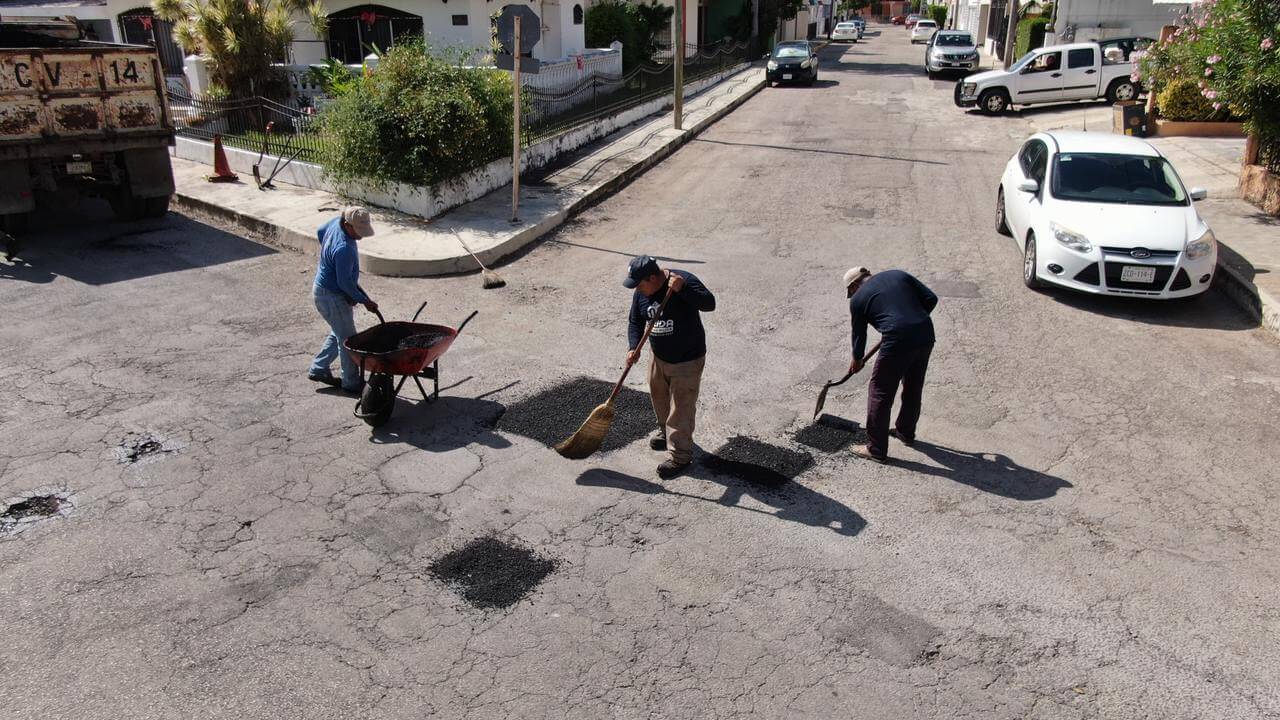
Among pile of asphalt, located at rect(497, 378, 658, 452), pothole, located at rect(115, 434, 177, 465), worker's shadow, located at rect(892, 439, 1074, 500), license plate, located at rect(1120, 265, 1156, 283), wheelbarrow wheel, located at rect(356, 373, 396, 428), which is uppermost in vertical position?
license plate, located at rect(1120, 265, 1156, 283)

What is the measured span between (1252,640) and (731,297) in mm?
6595

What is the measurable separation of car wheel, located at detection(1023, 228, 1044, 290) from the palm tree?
17.2 metres

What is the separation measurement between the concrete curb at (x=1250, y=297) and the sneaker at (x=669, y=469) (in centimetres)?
678

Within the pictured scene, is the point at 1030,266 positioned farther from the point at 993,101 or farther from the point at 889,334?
the point at 993,101

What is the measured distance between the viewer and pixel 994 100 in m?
24.2

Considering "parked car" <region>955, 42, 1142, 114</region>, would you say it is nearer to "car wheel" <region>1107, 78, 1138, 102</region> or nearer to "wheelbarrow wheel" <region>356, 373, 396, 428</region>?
"car wheel" <region>1107, 78, 1138, 102</region>

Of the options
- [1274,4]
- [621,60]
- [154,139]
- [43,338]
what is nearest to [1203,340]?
[1274,4]

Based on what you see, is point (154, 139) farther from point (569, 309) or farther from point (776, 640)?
point (776, 640)

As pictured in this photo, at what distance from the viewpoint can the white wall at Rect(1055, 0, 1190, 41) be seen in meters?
29.5

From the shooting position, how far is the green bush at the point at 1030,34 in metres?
33.0

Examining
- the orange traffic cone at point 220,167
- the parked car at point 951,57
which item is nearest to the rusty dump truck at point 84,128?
the orange traffic cone at point 220,167

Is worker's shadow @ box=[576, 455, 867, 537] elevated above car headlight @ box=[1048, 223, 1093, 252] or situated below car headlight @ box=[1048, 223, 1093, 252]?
below

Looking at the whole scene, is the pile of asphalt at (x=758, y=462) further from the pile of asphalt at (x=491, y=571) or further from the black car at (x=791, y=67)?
the black car at (x=791, y=67)

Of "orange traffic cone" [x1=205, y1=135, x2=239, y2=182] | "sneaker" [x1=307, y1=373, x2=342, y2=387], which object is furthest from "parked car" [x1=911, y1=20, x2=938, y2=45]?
"sneaker" [x1=307, y1=373, x2=342, y2=387]
